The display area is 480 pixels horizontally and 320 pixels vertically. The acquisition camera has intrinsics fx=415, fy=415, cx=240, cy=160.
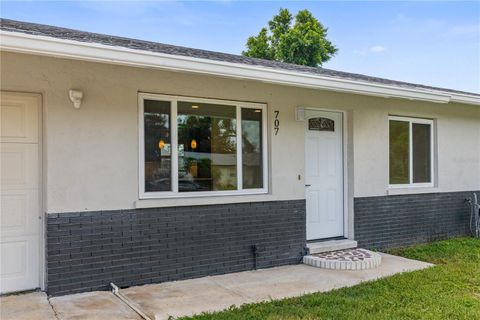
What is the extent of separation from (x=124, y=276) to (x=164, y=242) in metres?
0.64

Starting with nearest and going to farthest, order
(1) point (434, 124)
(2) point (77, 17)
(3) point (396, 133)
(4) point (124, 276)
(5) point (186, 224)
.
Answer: (4) point (124, 276) < (5) point (186, 224) < (3) point (396, 133) < (1) point (434, 124) < (2) point (77, 17)

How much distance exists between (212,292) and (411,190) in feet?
15.6

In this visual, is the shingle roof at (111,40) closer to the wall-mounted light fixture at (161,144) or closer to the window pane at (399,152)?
the wall-mounted light fixture at (161,144)

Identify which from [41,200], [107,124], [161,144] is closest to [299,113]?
[161,144]

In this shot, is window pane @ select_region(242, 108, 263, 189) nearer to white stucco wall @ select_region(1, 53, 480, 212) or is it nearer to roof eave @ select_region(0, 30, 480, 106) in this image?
white stucco wall @ select_region(1, 53, 480, 212)

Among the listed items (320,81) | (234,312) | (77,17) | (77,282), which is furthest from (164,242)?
(77,17)

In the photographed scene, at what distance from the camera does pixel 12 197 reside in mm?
4758

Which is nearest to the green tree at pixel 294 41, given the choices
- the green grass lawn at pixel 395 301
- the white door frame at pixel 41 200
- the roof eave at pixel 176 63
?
the roof eave at pixel 176 63

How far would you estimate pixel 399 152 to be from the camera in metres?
7.94

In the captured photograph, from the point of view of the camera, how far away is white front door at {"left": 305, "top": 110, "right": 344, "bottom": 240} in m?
6.96

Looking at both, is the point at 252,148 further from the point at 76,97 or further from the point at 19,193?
the point at 19,193

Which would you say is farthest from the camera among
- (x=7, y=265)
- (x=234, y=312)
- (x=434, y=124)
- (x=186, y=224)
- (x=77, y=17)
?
(x=77, y=17)

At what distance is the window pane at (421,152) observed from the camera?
8195 millimetres

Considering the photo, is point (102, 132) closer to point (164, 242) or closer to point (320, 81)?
point (164, 242)
